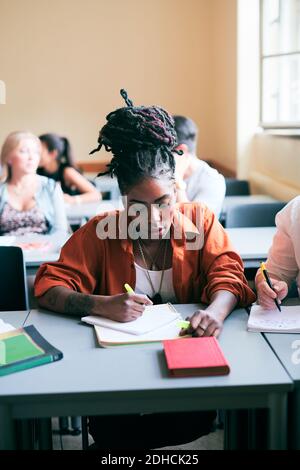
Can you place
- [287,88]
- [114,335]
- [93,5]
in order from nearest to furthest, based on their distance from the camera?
[114,335]
[287,88]
[93,5]

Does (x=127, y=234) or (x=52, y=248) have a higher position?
(x=127, y=234)

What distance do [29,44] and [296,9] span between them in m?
3.19

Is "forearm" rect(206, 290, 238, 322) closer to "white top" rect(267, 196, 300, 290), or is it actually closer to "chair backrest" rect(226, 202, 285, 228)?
"white top" rect(267, 196, 300, 290)

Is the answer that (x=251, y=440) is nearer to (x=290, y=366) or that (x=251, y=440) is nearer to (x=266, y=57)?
(x=290, y=366)

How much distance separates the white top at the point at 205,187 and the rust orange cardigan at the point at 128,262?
146 centimetres

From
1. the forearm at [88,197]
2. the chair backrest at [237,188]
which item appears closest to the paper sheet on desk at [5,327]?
the forearm at [88,197]

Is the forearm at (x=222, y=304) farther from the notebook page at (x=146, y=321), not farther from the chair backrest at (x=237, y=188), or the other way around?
the chair backrest at (x=237, y=188)

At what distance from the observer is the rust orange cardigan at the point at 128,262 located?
1969 millimetres

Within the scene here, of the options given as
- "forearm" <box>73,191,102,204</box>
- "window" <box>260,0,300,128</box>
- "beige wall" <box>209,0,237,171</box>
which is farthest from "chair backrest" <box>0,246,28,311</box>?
"beige wall" <box>209,0,237,171</box>

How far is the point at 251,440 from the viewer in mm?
1796

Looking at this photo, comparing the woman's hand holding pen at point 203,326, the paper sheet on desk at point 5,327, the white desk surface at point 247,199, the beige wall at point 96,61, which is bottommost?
the white desk surface at point 247,199

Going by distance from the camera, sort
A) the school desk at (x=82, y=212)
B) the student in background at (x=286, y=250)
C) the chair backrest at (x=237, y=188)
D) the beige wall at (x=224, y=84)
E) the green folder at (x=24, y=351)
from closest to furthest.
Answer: the green folder at (x=24, y=351), the student in background at (x=286, y=250), the school desk at (x=82, y=212), the chair backrest at (x=237, y=188), the beige wall at (x=224, y=84)

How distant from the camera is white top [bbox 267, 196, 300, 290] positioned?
1996mm

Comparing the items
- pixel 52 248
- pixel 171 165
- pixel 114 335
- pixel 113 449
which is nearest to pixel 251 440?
pixel 113 449
